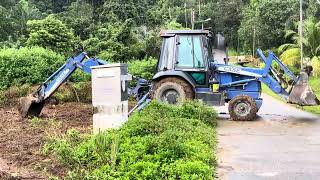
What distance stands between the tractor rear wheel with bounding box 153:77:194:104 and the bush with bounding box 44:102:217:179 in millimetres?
5129

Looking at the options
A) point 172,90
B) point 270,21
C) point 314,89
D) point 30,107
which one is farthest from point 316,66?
point 270,21

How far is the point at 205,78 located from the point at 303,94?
3.00m

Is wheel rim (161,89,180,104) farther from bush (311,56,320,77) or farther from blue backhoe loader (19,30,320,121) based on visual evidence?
bush (311,56,320,77)

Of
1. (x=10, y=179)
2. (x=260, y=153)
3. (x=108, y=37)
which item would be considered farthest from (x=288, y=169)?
(x=108, y=37)

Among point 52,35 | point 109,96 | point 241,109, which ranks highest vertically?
point 52,35

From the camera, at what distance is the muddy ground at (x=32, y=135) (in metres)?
8.51

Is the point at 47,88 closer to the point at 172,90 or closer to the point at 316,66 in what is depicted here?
the point at 172,90

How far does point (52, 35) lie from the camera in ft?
115

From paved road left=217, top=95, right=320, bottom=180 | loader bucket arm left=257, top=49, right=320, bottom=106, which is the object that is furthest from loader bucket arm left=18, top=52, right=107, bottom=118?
loader bucket arm left=257, top=49, right=320, bottom=106

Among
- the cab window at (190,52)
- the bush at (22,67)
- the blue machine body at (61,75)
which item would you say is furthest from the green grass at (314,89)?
the bush at (22,67)

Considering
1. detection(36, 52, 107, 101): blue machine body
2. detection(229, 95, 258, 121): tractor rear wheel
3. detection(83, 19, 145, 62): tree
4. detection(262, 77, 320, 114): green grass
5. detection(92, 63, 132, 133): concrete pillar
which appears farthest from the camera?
detection(83, 19, 145, 62): tree

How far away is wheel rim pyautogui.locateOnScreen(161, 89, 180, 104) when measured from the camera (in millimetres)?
16562

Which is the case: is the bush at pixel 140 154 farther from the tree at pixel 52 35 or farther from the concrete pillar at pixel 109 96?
the tree at pixel 52 35

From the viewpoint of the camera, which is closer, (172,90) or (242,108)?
(242,108)
